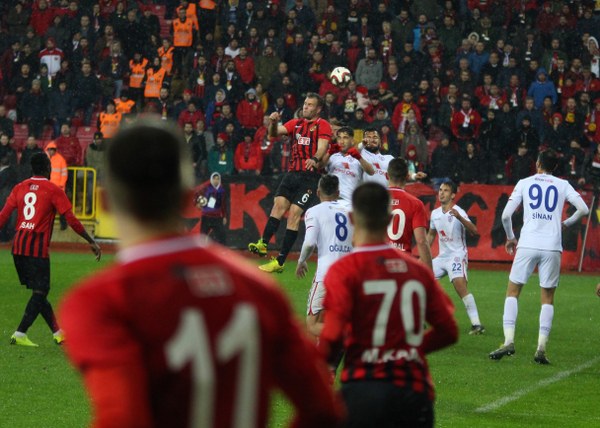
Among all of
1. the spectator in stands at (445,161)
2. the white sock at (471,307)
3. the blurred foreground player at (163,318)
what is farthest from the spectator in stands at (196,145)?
the blurred foreground player at (163,318)

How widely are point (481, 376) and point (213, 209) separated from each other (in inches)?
474

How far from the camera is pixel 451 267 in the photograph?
14523 millimetres

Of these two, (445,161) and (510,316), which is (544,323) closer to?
(510,316)

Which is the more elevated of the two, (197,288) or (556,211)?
(197,288)

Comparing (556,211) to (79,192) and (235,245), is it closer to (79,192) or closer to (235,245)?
(235,245)

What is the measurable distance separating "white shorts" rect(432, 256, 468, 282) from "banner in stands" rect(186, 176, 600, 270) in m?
7.58

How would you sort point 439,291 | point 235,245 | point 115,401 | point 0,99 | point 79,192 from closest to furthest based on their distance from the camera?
point 115,401 → point 439,291 → point 235,245 → point 79,192 → point 0,99

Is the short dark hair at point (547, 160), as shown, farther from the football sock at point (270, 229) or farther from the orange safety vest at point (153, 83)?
the orange safety vest at point (153, 83)

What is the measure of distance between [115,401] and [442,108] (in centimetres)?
2251

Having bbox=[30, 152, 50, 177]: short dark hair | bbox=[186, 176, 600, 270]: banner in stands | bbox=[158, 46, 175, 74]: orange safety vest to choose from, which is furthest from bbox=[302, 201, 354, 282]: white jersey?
bbox=[158, 46, 175, 74]: orange safety vest

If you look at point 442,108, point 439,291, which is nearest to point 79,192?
point 442,108

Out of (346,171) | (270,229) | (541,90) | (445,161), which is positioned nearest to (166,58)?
(445,161)

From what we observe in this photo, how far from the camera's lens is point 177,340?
8.55 ft

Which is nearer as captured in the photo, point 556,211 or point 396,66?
point 556,211
